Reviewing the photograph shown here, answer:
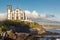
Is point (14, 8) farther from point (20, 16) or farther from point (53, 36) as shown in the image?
point (53, 36)

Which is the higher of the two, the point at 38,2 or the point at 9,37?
the point at 38,2

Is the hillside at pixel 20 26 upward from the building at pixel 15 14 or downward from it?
downward

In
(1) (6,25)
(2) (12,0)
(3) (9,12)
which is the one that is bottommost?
(1) (6,25)

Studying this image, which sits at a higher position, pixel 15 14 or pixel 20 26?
pixel 15 14

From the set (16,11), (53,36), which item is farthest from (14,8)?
(53,36)

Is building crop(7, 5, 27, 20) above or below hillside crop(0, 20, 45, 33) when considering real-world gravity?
above

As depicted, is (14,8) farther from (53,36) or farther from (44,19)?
(53,36)

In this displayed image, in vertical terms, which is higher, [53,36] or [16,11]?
[16,11]

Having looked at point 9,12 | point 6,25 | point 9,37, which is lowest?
point 9,37

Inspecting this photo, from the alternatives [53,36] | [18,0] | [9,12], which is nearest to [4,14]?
[9,12]
